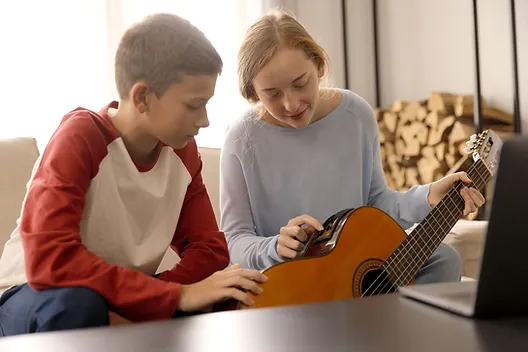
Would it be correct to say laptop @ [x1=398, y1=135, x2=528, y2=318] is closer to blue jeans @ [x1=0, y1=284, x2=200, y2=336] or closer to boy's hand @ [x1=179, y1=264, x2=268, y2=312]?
boy's hand @ [x1=179, y1=264, x2=268, y2=312]

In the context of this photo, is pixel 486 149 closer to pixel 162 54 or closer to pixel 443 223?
pixel 443 223

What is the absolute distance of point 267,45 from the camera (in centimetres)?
160

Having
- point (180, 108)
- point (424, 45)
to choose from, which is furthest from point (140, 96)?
point (424, 45)

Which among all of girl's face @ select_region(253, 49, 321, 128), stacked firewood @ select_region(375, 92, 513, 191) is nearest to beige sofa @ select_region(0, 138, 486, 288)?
girl's face @ select_region(253, 49, 321, 128)

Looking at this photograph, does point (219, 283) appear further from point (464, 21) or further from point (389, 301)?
point (464, 21)

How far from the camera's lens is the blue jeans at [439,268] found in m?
1.55

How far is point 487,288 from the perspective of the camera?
0.60 meters

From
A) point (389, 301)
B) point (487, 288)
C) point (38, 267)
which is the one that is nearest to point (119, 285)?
point (38, 267)

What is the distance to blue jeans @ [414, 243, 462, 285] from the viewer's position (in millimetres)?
1549

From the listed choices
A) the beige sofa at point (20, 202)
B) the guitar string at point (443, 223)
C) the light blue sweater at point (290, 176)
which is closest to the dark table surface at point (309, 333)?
the guitar string at point (443, 223)

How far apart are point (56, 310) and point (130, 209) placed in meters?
0.31

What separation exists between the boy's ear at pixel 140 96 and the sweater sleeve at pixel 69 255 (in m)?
0.15

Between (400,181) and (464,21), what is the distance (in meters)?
0.82

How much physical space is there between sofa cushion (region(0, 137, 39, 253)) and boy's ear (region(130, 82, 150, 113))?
768 mm
